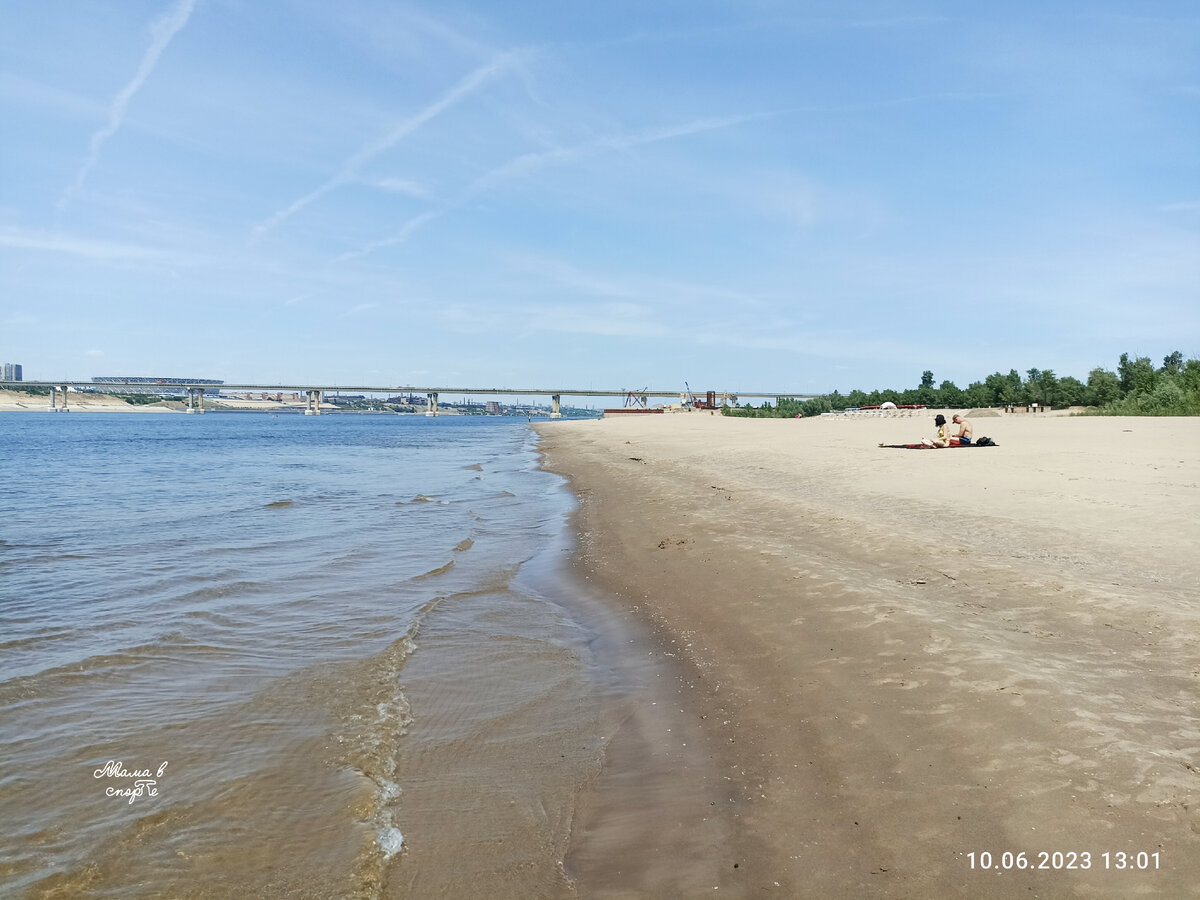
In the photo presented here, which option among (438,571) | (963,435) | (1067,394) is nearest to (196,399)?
(1067,394)

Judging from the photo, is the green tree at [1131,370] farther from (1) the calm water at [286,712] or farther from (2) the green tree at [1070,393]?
(1) the calm water at [286,712]

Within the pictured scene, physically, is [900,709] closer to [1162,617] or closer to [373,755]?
[1162,617]

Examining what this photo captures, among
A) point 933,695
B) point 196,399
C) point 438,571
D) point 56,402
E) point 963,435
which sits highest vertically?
point 196,399

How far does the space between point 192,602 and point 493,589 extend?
3894 millimetres

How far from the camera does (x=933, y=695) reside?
521cm

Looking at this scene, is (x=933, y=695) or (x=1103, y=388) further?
(x=1103, y=388)

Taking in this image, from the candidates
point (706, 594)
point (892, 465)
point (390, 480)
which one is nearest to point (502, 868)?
point (706, 594)

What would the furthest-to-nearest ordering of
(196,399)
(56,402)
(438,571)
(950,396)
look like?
(196,399) < (56,402) < (950,396) < (438,571)

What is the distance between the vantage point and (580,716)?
5.93 m

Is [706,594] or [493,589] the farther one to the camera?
[493,589]

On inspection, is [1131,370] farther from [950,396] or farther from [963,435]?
[963,435]

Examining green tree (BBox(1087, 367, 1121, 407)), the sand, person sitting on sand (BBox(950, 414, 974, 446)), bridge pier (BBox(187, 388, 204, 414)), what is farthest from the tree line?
bridge pier (BBox(187, 388, 204, 414))

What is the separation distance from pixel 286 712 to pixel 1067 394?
2467 inches

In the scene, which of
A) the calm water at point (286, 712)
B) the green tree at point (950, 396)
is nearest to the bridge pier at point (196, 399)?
the green tree at point (950, 396)
